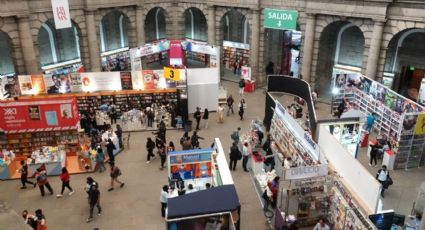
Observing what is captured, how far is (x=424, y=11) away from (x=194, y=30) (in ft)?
71.3

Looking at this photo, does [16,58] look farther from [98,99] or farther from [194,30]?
[194,30]

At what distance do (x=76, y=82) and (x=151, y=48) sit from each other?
7475 millimetres

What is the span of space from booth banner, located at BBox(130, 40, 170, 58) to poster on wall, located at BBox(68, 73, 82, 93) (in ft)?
17.1

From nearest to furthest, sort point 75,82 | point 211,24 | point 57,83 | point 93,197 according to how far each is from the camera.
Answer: point 93,197
point 57,83
point 75,82
point 211,24

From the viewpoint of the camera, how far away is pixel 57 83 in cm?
2364

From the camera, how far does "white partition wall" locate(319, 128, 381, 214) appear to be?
13.0 meters

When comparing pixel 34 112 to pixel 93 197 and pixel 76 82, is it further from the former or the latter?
pixel 93 197

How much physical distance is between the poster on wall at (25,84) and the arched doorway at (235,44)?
16.2 metres

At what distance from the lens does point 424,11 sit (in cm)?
2122

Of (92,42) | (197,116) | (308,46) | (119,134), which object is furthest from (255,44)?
Answer: (119,134)

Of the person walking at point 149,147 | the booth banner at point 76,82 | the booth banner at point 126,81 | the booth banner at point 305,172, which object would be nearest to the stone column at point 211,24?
the booth banner at point 126,81

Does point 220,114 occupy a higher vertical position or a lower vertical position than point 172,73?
lower

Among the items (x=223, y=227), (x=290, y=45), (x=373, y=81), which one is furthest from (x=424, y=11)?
(x=223, y=227)

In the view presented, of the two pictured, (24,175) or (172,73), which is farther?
(172,73)
